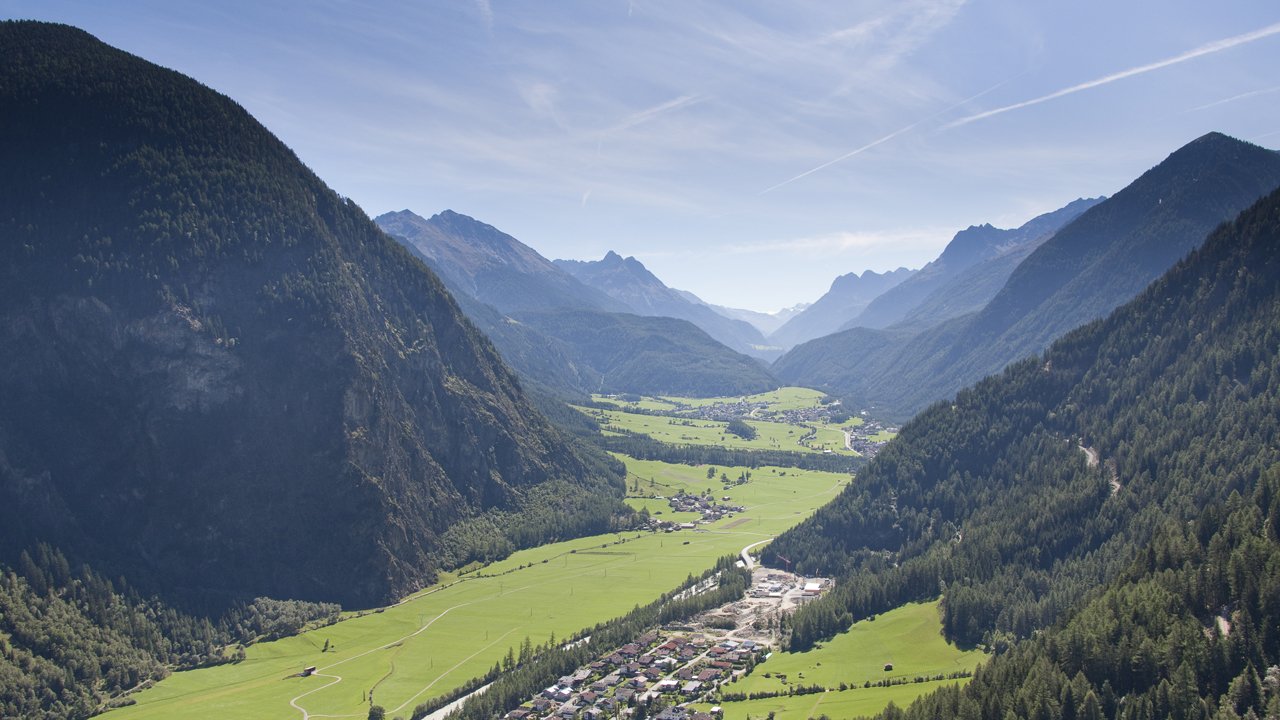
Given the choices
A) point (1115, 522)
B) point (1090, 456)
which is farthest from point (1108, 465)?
point (1115, 522)

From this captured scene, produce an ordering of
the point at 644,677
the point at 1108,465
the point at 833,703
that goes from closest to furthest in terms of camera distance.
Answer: the point at 833,703 → the point at 644,677 → the point at 1108,465

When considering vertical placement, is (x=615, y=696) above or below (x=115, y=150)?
below

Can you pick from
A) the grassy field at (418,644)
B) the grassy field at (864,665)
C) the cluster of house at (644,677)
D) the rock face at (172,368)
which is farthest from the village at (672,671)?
the rock face at (172,368)

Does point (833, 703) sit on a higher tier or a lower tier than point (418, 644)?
higher

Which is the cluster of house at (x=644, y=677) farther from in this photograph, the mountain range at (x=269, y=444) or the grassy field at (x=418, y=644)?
the grassy field at (x=418, y=644)

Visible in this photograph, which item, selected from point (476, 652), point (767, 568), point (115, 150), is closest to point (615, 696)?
point (476, 652)

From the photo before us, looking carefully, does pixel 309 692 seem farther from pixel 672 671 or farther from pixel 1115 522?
pixel 1115 522

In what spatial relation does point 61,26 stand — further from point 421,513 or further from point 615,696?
point 615,696
